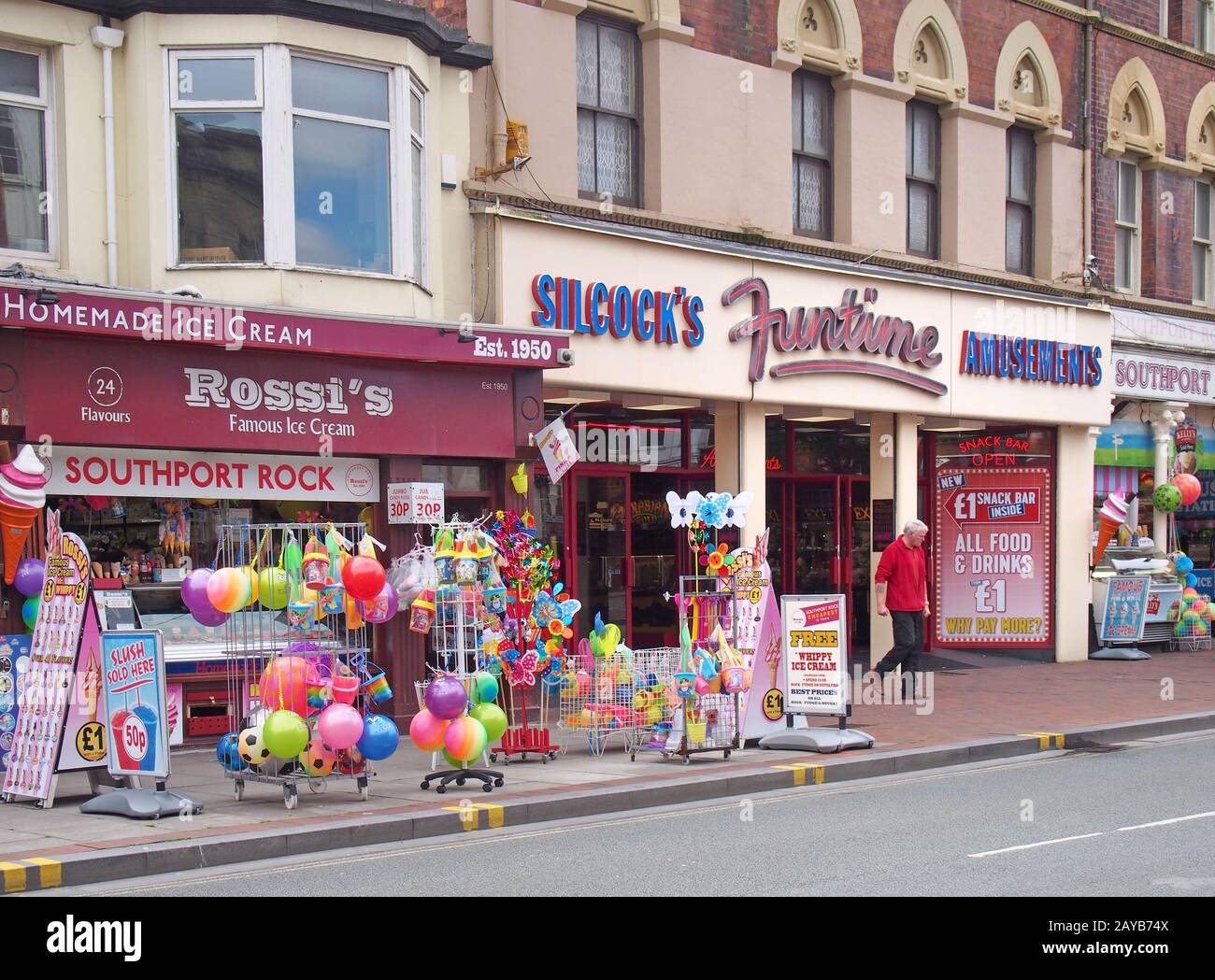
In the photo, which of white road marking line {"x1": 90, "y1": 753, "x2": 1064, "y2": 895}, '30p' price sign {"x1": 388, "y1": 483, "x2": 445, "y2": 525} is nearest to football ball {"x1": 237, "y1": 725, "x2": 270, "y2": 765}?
white road marking line {"x1": 90, "y1": 753, "x2": 1064, "y2": 895}

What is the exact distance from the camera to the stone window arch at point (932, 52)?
2014cm

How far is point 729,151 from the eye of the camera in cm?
1792

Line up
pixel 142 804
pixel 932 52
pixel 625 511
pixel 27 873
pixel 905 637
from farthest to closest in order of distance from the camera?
pixel 932 52 → pixel 625 511 → pixel 905 637 → pixel 142 804 → pixel 27 873

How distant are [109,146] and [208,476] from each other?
3059mm

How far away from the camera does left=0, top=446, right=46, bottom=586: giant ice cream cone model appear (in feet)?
38.6

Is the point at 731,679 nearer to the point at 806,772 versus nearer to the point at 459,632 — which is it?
the point at 806,772

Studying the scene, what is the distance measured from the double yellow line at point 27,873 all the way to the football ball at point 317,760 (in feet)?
7.57

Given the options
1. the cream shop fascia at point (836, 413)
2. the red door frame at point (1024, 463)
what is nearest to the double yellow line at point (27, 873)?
the cream shop fascia at point (836, 413)

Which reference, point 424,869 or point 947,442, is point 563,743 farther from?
point 947,442

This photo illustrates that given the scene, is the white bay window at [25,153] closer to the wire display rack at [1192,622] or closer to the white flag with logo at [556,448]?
the white flag with logo at [556,448]

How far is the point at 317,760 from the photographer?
10633 mm

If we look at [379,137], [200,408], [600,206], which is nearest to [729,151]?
[600,206]

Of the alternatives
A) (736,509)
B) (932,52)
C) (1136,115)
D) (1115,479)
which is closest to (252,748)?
Answer: (736,509)

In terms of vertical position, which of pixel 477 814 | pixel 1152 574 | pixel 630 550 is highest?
pixel 630 550
